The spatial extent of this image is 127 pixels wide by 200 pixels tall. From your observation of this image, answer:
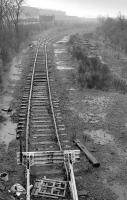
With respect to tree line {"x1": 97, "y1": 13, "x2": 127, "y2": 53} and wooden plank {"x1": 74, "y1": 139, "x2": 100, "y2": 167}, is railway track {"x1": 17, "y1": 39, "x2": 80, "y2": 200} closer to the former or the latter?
wooden plank {"x1": 74, "y1": 139, "x2": 100, "y2": 167}

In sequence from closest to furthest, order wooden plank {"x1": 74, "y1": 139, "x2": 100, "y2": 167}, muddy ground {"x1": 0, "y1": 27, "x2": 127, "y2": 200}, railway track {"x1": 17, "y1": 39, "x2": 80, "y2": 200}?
railway track {"x1": 17, "y1": 39, "x2": 80, "y2": 200} < muddy ground {"x1": 0, "y1": 27, "x2": 127, "y2": 200} < wooden plank {"x1": 74, "y1": 139, "x2": 100, "y2": 167}

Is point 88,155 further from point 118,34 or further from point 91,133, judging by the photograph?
point 118,34

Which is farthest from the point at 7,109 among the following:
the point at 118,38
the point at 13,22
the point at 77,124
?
the point at 13,22

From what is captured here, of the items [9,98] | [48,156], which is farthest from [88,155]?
[9,98]

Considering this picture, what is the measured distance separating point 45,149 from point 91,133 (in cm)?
213

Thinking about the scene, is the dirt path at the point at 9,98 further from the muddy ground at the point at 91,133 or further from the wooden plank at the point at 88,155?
the wooden plank at the point at 88,155

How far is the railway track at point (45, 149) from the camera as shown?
7689 millimetres

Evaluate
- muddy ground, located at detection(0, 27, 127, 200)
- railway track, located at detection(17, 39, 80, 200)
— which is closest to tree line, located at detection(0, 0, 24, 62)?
muddy ground, located at detection(0, 27, 127, 200)

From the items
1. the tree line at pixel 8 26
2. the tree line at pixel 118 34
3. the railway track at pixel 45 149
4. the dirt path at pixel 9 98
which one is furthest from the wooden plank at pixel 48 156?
the tree line at pixel 118 34

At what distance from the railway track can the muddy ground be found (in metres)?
0.34

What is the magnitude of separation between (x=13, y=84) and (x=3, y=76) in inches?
84.2

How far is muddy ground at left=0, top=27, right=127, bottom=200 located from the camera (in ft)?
26.5

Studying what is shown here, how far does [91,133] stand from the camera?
11.2 meters

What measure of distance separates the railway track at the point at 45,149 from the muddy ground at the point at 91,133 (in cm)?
34
